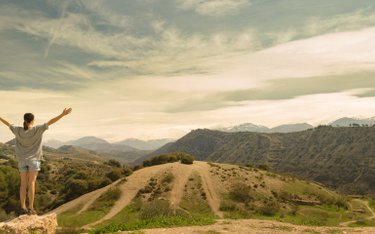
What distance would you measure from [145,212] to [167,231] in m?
16.7

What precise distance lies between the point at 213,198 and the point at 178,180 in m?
10.6

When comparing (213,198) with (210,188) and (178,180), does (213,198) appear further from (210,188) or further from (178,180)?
(178,180)

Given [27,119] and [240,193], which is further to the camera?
[240,193]

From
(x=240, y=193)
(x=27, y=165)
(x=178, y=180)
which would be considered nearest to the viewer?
(x=27, y=165)

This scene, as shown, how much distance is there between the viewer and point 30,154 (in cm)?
1249

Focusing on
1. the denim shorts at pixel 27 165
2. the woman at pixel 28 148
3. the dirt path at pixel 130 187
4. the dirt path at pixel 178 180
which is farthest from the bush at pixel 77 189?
the denim shorts at pixel 27 165

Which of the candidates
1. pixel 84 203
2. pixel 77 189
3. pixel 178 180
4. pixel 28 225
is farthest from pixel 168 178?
pixel 28 225

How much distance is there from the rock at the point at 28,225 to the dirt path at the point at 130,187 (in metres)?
50.1

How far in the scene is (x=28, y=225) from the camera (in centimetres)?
1311

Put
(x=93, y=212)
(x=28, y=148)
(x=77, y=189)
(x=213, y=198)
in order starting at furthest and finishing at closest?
(x=77, y=189)
(x=213, y=198)
(x=93, y=212)
(x=28, y=148)

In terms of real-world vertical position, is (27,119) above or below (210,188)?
above

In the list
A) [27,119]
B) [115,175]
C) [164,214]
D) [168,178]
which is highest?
[27,119]

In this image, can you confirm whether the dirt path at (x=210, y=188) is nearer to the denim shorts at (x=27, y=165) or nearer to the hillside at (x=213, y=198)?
the hillside at (x=213, y=198)

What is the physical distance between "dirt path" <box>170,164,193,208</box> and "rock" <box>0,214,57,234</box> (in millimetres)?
56427
